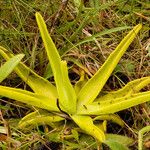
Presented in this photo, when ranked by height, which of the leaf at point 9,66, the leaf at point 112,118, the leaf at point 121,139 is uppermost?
the leaf at point 9,66

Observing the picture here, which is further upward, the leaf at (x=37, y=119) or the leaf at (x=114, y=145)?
the leaf at (x=37, y=119)

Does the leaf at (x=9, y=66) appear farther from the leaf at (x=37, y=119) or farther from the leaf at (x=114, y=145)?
the leaf at (x=114, y=145)

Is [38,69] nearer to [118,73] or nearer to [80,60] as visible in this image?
[80,60]

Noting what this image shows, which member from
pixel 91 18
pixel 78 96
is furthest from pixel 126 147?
pixel 91 18

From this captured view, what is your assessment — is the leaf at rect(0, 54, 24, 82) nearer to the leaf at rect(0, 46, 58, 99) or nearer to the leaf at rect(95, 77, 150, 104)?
the leaf at rect(0, 46, 58, 99)

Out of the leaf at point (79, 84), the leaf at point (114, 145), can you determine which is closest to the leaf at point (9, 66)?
the leaf at point (79, 84)

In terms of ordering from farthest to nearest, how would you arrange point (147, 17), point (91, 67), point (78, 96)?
1. point (147, 17)
2. point (91, 67)
3. point (78, 96)

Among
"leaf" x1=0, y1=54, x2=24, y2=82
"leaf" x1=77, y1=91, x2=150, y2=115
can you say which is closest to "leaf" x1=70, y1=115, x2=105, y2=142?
"leaf" x1=77, y1=91, x2=150, y2=115
